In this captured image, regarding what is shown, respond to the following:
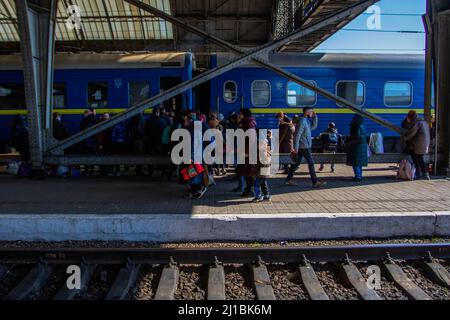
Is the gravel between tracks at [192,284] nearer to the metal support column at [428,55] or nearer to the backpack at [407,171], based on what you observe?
the backpack at [407,171]

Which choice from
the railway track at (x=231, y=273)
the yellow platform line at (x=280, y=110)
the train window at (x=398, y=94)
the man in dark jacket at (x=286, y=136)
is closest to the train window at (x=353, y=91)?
the yellow platform line at (x=280, y=110)

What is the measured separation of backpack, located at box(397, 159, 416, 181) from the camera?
991 centimetres

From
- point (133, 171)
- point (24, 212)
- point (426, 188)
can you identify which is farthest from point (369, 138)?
point (24, 212)

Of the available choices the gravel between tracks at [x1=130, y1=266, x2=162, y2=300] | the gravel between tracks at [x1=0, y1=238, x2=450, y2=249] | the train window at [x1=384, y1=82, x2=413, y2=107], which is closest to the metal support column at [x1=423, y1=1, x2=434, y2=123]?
the train window at [x1=384, y1=82, x2=413, y2=107]

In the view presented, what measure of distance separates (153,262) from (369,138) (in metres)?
10.7

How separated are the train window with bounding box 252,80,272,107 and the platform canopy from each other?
9.20 feet

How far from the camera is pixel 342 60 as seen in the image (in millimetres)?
14594

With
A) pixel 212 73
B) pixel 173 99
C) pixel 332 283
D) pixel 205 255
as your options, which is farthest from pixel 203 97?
pixel 332 283

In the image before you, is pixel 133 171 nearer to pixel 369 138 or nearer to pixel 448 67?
pixel 369 138

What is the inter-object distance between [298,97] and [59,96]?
8.18 meters

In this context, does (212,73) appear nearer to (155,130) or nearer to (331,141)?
(155,130)

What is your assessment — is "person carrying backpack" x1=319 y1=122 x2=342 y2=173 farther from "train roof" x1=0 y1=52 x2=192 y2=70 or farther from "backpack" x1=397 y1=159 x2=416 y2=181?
"train roof" x1=0 y1=52 x2=192 y2=70

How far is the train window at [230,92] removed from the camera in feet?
47.8

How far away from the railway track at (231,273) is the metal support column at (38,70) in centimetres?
509
